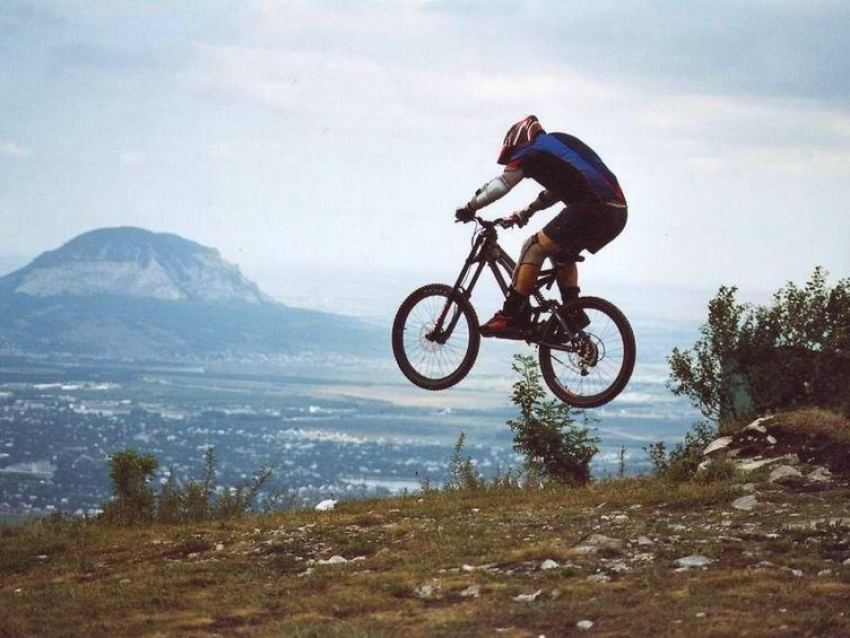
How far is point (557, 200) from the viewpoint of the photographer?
12.3m

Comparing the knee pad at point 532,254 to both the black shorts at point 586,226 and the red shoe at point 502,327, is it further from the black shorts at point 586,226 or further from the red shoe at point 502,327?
the red shoe at point 502,327

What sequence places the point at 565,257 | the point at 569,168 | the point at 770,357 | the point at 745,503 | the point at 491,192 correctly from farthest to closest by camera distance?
the point at 770,357 < the point at 745,503 < the point at 565,257 < the point at 491,192 < the point at 569,168

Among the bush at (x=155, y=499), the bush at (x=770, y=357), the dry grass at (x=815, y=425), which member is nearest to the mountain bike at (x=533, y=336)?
the bush at (x=155, y=499)

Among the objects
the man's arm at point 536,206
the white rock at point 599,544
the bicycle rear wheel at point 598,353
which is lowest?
the white rock at point 599,544

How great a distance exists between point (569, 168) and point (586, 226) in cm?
60

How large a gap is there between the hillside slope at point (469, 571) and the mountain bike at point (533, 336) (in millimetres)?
1465

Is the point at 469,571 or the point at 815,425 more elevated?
the point at 815,425

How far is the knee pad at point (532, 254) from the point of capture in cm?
1209

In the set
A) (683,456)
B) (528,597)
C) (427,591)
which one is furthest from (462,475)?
(528,597)

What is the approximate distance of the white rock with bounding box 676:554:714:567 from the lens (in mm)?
9617

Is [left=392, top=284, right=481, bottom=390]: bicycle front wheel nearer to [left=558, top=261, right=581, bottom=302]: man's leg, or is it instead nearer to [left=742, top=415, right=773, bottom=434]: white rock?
[left=558, top=261, right=581, bottom=302]: man's leg

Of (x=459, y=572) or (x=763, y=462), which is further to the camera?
(x=763, y=462)

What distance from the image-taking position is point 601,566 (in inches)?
386

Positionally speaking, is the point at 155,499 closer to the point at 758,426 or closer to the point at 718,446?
the point at 718,446
